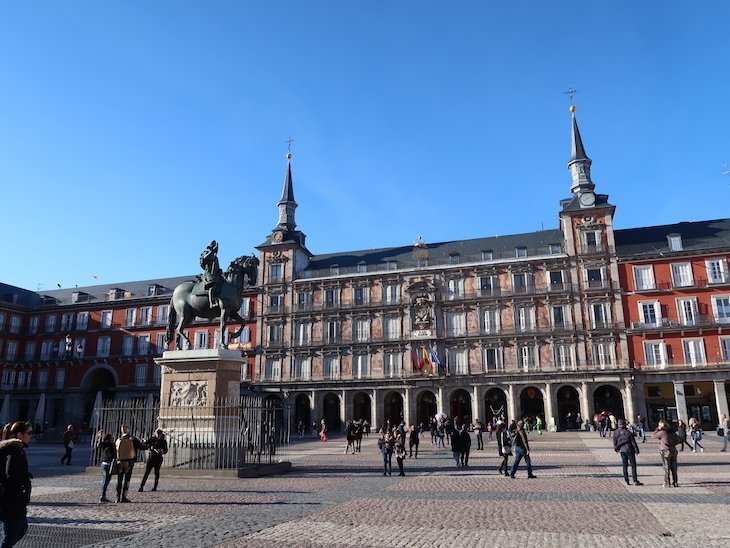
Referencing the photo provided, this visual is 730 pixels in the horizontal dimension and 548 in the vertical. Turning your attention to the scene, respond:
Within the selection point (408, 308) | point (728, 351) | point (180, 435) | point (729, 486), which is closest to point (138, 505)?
point (180, 435)

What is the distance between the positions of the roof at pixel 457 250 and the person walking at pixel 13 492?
48.0 meters

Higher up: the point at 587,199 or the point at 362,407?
the point at 587,199

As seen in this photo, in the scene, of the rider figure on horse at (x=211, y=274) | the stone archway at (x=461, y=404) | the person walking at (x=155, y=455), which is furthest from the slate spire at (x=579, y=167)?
the person walking at (x=155, y=455)

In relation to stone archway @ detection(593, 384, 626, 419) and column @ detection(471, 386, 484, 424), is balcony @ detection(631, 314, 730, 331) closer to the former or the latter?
stone archway @ detection(593, 384, 626, 419)

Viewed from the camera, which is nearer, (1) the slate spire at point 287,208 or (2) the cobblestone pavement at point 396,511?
(2) the cobblestone pavement at point 396,511

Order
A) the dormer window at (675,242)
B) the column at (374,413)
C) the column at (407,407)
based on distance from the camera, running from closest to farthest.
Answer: the dormer window at (675,242) < the column at (407,407) < the column at (374,413)

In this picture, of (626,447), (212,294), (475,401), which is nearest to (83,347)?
(475,401)

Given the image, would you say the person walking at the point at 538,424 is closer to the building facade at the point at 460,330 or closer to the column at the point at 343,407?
the building facade at the point at 460,330

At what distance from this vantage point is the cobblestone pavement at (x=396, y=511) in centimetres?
811

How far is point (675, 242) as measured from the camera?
46125 millimetres

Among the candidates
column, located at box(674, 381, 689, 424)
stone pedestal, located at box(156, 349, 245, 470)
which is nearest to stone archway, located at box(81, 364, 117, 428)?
stone pedestal, located at box(156, 349, 245, 470)

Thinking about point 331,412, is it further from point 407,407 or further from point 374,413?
point 407,407

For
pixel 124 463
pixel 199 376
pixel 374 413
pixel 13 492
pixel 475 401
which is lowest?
pixel 124 463

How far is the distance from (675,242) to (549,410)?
57.6ft
